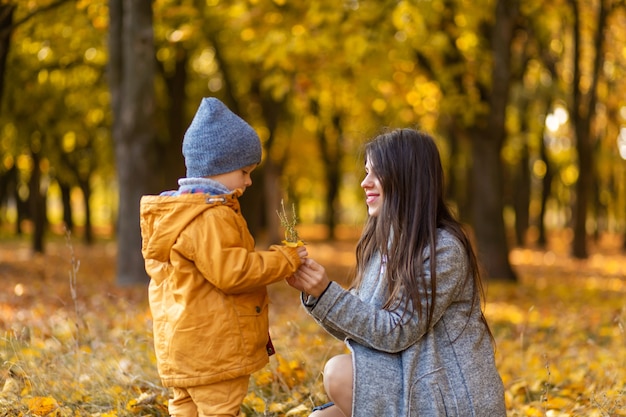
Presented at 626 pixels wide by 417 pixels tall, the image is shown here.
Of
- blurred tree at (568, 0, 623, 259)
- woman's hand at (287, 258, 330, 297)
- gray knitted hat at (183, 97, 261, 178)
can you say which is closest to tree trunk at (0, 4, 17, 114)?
gray knitted hat at (183, 97, 261, 178)

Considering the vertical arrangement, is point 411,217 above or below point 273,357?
above

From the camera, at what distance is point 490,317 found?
9.12 metres

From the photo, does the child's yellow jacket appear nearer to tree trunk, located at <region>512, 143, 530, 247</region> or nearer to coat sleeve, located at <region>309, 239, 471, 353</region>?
coat sleeve, located at <region>309, 239, 471, 353</region>

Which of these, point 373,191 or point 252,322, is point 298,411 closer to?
point 252,322

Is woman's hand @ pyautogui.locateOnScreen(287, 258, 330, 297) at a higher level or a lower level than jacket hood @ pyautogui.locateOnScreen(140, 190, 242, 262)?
Result: lower

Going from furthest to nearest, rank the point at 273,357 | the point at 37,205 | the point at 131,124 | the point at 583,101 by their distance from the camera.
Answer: the point at 37,205, the point at 583,101, the point at 131,124, the point at 273,357

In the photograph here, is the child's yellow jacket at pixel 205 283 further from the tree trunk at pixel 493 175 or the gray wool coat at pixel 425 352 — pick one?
the tree trunk at pixel 493 175

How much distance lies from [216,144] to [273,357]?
6.10ft

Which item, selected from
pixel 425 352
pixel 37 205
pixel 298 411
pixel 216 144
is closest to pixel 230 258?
pixel 216 144

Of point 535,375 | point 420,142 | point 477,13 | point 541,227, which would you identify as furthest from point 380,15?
point 541,227

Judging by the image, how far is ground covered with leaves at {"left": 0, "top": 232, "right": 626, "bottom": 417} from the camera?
164 inches

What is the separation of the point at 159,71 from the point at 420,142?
13131mm

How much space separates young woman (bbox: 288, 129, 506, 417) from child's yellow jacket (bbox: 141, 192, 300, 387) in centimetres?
25

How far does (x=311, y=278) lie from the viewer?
3.18m
